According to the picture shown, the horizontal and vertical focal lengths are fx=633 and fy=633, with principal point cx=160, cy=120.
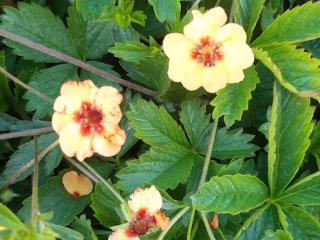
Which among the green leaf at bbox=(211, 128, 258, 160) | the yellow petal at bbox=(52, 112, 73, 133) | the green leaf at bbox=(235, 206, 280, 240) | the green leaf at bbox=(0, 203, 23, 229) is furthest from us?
the green leaf at bbox=(211, 128, 258, 160)

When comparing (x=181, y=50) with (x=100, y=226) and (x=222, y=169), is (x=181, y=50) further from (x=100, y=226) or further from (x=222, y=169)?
(x=100, y=226)

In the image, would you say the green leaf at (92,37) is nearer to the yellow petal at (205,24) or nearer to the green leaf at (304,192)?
the yellow petal at (205,24)

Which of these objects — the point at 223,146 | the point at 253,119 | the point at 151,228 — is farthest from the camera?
the point at 253,119

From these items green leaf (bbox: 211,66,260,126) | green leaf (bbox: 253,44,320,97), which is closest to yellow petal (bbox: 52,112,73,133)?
green leaf (bbox: 211,66,260,126)

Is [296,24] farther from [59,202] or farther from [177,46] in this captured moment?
[59,202]

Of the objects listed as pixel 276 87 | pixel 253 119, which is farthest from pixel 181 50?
pixel 253 119

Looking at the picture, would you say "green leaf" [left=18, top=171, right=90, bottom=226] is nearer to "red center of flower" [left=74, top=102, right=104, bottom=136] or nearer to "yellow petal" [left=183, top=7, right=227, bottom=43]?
"red center of flower" [left=74, top=102, right=104, bottom=136]

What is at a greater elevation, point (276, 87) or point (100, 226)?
point (276, 87)
